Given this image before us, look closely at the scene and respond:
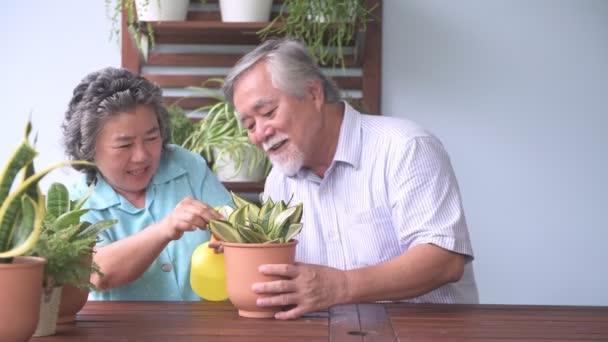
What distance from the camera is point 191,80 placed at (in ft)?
11.1

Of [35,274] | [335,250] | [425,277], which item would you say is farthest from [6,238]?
[335,250]

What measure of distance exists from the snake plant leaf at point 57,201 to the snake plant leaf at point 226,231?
0.93 feet

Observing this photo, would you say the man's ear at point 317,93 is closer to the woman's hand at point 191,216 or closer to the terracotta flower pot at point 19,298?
the woman's hand at point 191,216

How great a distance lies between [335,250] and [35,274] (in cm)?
110

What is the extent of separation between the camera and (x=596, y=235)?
132 inches

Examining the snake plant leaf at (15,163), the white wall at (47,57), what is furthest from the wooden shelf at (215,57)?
the snake plant leaf at (15,163)

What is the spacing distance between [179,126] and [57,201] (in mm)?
1493

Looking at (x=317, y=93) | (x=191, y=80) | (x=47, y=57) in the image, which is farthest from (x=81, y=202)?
(x=47, y=57)

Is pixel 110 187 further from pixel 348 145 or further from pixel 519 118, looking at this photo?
pixel 519 118

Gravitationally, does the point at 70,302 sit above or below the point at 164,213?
above

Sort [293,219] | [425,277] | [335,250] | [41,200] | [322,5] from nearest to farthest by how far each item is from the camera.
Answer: [41,200], [293,219], [425,277], [335,250], [322,5]

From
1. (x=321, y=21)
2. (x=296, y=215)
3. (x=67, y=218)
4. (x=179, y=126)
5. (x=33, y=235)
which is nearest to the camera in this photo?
(x=33, y=235)

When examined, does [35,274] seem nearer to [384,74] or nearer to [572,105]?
[384,74]

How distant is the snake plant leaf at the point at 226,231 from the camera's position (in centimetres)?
166
